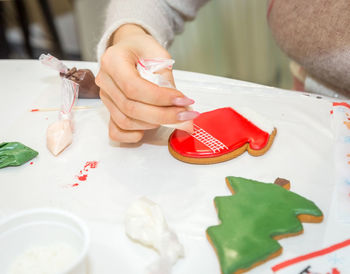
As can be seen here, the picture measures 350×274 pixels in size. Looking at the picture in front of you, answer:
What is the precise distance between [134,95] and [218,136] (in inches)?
6.3

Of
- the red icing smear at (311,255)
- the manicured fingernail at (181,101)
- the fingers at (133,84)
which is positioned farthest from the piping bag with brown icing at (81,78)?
the red icing smear at (311,255)

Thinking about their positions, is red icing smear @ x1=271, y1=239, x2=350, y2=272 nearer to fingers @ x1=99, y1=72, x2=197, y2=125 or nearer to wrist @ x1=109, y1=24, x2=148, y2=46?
fingers @ x1=99, y1=72, x2=197, y2=125

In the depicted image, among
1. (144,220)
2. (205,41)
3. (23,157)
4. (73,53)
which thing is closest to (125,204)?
(144,220)

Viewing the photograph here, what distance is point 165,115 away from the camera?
60 centimetres

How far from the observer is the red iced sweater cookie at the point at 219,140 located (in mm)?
630

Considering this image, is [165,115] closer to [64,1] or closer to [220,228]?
[220,228]

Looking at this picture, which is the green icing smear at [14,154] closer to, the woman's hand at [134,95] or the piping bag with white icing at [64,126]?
the piping bag with white icing at [64,126]

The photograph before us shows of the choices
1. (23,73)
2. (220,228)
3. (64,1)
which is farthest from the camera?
(64,1)

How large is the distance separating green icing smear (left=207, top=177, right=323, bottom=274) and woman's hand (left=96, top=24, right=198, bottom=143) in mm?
147

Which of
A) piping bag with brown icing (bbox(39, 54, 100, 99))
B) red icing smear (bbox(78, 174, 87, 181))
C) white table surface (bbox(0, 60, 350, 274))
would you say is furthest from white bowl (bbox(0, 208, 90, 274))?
piping bag with brown icing (bbox(39, 54, 100, 99))

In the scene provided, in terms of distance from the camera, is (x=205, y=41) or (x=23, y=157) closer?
(x=23, y=157)

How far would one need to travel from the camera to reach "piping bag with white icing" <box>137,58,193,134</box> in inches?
24.6

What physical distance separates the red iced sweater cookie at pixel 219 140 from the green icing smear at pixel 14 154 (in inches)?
9.3

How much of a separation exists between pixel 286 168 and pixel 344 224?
13 cm
